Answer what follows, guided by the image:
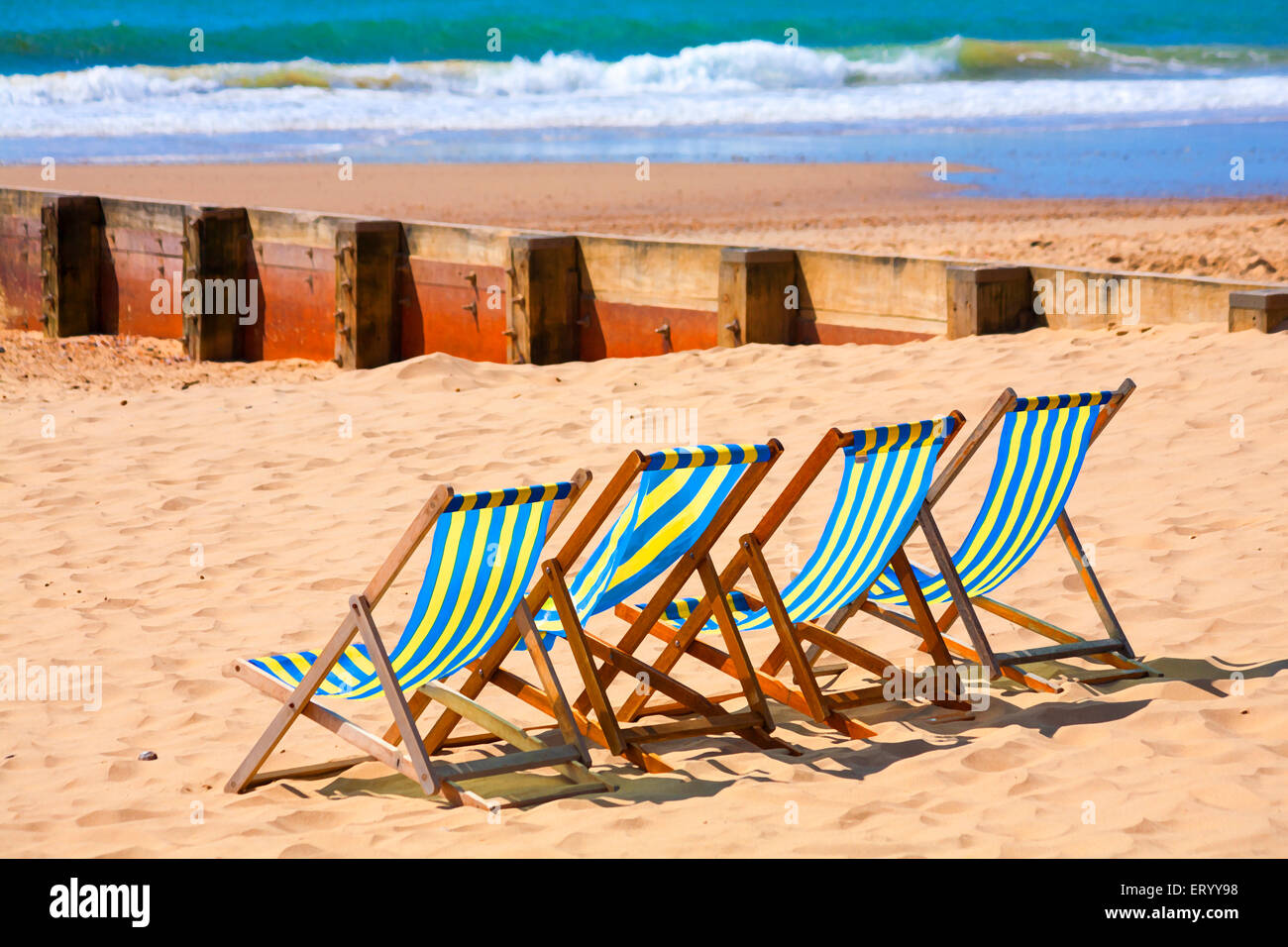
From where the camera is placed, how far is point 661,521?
4133 millimetres

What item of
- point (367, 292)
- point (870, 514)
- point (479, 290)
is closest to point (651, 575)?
point (870, 514)

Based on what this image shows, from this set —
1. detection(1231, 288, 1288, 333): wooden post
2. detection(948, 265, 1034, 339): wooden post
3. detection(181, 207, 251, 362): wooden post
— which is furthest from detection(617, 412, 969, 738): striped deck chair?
detection(181, 207, 251, 362): wooden post

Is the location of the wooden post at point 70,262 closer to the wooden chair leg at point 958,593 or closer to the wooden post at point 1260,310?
the wooden post at point 1260,310

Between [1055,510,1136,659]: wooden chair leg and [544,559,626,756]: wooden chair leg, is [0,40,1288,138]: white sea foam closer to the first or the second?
[1055,510,1136,659]: wooden chair leg

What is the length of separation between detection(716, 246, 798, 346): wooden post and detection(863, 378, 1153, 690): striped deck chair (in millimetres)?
5174

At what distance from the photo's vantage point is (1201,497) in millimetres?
6184

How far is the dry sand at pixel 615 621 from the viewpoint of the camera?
361 cm

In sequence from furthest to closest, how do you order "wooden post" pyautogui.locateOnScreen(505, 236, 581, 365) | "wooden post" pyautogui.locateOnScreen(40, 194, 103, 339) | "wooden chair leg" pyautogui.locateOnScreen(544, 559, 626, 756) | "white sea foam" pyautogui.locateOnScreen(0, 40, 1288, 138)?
1. "white sea foam" pyautogui.locateOnScreen(0, 40, 1288, 138)
2. "wooden post" pyautogui.locateOnScreen(40, 194, 103, 339)
3. "wooden post" pyautogui.locateOnScreen(505, 236, 581, 365)
4. "wooden chair leg" pyautogui.locateOnScreen(544, 559, 626, 756)

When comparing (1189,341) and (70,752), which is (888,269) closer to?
(1189,341)

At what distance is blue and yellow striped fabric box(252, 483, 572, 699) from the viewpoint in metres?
3.80

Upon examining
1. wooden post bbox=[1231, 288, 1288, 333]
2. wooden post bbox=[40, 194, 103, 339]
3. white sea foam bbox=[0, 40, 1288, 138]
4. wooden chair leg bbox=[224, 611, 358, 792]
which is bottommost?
wooden chair leg bbox=[224, 611, 358, 792]

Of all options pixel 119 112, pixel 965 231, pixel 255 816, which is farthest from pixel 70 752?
pixel 119 112

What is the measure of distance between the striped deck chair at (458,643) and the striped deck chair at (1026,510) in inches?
50.5

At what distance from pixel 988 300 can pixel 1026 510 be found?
187 inches
